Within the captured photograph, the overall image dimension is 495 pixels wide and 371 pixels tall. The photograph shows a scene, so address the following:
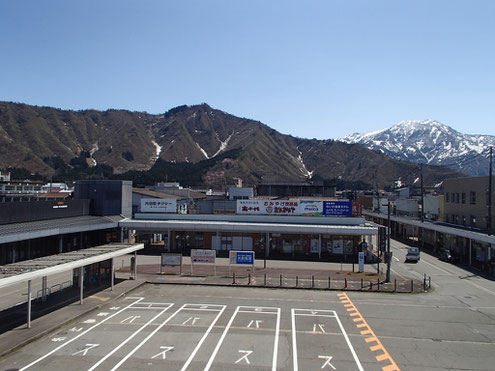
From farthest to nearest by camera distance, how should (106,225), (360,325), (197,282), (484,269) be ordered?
(106,225) < (484,269) < (197,282) < (360,325)

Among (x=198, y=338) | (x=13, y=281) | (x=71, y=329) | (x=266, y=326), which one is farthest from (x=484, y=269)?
(x=13, y=281)

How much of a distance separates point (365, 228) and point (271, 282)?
15.1 meters

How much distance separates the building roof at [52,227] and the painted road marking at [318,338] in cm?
1842

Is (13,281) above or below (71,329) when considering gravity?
above

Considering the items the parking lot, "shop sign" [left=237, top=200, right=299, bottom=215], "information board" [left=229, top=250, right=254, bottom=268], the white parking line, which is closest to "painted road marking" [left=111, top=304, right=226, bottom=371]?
the parking lot

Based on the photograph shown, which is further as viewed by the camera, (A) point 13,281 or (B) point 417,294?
(B) point 417,294

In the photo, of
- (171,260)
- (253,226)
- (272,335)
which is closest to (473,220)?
(253,226)

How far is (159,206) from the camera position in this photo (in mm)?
45281

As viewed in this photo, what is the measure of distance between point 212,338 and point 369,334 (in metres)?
7.43

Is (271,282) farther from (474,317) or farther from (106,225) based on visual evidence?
(106,225)

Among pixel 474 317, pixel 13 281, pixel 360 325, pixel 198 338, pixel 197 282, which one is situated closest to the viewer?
pixel 13 281

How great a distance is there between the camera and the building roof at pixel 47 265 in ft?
50.3

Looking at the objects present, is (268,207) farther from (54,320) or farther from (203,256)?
(54,320)

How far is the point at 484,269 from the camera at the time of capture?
33.8 meters
